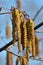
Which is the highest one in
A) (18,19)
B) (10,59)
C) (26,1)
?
(26,1)

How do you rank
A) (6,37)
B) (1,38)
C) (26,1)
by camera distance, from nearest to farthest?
(1,38), (6,37), (26,1)

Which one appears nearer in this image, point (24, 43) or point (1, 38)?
point (24, 43)

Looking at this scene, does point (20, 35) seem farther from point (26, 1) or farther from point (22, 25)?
point (26, 1)

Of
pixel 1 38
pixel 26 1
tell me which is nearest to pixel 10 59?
pixel 1 38

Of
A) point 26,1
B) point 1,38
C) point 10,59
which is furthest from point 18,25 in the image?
point 26,1

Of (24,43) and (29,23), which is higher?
(29,23)

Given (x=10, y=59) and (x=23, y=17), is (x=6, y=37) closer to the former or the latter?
(x=10, y=59)

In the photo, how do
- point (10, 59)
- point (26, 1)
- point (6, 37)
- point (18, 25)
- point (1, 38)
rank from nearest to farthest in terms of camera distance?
point (18, 25), point (10, 59), point (1, 38), point (6, 37), point (26, 1)

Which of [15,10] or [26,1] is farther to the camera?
[26,1]

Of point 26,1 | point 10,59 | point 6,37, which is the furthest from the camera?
point 26,1
